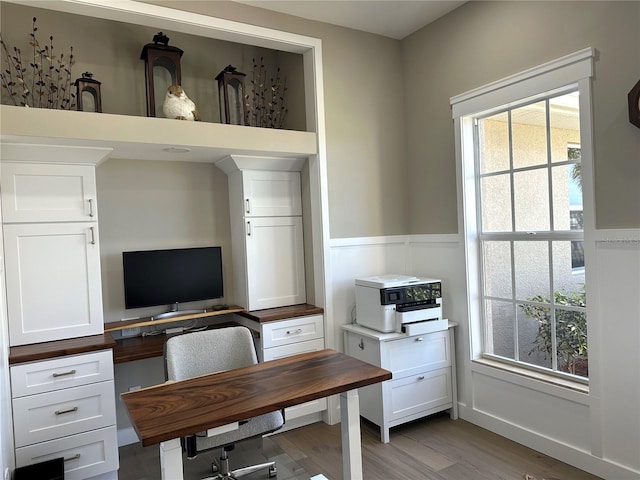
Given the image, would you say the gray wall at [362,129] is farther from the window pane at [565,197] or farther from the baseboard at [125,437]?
the baseboard at [125,437]

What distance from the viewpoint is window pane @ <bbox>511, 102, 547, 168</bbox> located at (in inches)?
112

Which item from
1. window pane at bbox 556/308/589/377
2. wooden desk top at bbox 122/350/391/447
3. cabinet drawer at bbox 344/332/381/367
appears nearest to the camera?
wooden desk top at bbox 122/350/391/447

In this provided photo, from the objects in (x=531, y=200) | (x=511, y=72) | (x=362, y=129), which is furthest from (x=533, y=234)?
(x=362, y=129)

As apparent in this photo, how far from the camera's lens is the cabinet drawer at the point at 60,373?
7.89 feet

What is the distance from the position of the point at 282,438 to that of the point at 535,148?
103 inches

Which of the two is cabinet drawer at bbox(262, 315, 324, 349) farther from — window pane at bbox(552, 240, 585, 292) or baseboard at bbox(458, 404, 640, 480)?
window pane at bbox(552, 240, 585, 292)

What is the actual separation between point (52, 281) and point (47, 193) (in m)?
0.53

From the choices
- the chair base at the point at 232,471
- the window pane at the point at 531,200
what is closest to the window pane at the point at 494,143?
the window pane at the point at 531,200

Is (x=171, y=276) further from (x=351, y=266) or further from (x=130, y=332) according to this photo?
(x=351, y=266)

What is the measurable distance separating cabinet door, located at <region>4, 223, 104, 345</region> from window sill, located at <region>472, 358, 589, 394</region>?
260 cm

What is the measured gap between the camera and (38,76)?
292cm

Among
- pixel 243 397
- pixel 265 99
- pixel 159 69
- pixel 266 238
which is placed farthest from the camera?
pixel 265 99

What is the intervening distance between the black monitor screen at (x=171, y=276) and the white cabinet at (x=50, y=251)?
31 centimetres

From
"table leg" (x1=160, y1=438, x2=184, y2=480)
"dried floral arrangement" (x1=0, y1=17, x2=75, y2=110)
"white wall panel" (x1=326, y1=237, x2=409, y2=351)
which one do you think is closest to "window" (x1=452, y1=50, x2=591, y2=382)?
"white wall panel" (x1=326, y1=237, x2=409, y2=351)
